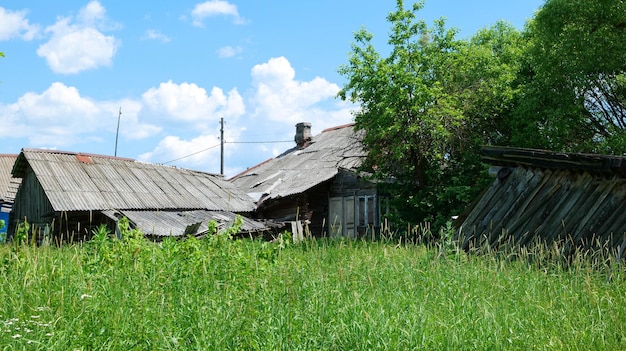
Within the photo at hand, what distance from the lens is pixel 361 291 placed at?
18.2 feet

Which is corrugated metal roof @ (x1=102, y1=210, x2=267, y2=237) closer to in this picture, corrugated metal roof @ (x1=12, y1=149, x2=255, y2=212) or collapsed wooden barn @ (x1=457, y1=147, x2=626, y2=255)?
corrugated metal roof @ (x1=12, y1=149, x2=255, y2=212)

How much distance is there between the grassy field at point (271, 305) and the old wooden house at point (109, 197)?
41.4 ft

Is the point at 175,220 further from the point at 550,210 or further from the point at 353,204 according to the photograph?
the point at 550,210

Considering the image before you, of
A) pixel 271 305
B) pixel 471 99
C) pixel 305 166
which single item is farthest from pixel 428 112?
pixel 271 305

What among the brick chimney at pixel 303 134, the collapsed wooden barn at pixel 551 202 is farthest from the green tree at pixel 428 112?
the brick chimney at pixel 303 134

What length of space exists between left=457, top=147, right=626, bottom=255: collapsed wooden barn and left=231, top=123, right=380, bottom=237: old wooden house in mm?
11491

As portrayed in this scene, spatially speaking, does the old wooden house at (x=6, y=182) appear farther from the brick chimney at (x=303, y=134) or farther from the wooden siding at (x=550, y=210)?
the wooden siding at (x=550, y=210)

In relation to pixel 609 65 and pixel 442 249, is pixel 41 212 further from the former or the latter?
pixel 609 65

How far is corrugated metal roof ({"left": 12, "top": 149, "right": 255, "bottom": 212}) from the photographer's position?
800 inches

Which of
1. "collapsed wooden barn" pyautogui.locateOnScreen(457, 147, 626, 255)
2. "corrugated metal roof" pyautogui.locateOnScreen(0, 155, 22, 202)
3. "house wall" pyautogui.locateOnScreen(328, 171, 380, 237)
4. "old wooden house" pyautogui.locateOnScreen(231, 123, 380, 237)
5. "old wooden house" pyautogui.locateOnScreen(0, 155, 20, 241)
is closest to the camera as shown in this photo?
"collapsed wooden barn" pyautogui.locateOnScreen(457, 147, 626, 255)

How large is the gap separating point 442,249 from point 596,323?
3164mm

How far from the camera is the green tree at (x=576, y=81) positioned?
1639cm

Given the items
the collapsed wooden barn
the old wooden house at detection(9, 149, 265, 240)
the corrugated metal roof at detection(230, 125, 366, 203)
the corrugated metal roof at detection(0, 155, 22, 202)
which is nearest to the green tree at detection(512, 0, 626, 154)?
the corrugated metal roof at detection(230, 125, 366, 203)

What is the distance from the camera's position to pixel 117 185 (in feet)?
72.4
